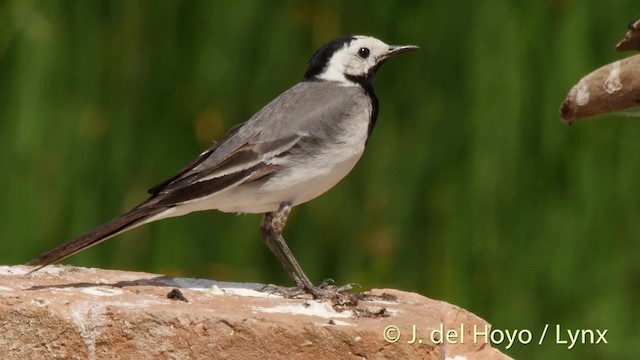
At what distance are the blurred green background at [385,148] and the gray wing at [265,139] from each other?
33.5 inches

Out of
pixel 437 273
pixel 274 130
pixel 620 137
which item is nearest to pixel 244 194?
pixel 274 130

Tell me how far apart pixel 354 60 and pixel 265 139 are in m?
0.69

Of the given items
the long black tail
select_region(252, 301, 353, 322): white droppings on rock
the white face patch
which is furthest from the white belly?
select_region(252, 301, 353, 322): white droppings on rock

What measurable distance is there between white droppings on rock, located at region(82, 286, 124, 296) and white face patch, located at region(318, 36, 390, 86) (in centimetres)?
148

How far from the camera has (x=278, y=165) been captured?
Answer: 16.2ft

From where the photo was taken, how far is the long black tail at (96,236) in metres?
4.51

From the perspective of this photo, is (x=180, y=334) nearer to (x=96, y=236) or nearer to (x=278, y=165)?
(x=96, y=236)

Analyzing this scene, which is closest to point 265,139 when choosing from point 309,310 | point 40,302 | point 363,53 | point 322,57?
point 322,57

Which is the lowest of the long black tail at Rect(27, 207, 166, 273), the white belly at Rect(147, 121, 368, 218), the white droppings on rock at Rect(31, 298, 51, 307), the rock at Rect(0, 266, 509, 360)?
the rock at Rect(0, 266, 509, 360)

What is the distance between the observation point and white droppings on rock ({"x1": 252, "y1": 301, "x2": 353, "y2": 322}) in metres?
4.14

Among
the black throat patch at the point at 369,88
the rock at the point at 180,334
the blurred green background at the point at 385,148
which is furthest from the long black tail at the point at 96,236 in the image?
the blurred green background at the point at 385,148

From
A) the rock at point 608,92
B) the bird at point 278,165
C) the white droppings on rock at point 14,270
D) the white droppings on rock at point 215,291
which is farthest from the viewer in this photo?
the bird at point 278,165

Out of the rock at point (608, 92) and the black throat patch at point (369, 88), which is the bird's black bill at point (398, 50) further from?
the rock at point (608, 92)

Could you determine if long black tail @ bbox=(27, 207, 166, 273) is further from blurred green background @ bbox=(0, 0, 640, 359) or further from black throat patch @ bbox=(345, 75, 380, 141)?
blurred green background @ bbox=(0, 0, 640, 359)
